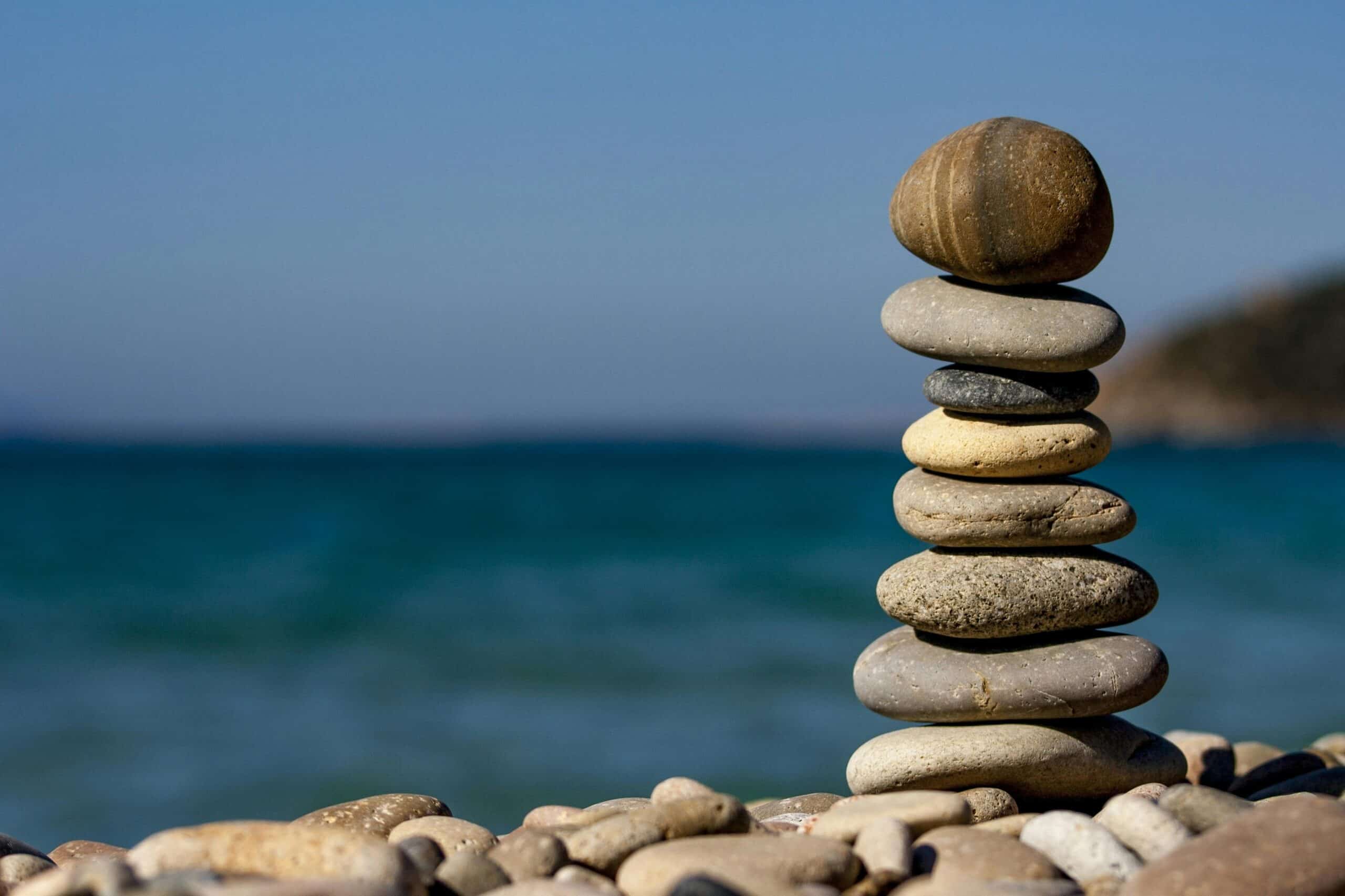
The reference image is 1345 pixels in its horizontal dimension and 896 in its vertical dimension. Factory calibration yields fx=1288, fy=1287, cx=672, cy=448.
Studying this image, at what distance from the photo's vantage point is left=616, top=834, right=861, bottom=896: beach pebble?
11.5 ft

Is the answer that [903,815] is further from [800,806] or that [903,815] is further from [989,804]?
[800,806]

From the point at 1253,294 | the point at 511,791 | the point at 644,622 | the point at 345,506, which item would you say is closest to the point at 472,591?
the point at 644,622

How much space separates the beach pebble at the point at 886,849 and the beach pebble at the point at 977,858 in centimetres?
8

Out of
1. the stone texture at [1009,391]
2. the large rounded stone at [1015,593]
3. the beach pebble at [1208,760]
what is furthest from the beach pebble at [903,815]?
the beach pebble at [1208,760]

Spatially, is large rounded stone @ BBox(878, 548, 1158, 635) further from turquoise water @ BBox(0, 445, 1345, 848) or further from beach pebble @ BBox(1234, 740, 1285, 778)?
turquoise water @ BBox(0, 445, 1345, 848)

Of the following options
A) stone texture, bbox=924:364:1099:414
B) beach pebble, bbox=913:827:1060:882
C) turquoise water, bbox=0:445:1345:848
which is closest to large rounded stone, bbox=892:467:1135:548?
stone texture, bbox=924:364:1099:414

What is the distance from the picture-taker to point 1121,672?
16.2 feet

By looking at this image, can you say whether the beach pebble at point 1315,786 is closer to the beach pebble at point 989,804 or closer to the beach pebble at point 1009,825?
the beach pebble at point 989,804

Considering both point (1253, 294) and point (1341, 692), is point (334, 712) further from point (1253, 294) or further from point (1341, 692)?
point (1253, 294)

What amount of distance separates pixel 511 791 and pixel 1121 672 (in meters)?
6.63

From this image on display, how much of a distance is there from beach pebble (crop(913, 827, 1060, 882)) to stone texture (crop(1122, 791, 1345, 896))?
0.32m

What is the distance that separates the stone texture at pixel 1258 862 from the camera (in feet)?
10.8

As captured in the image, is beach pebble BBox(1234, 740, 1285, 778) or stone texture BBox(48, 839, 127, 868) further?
beach pebble BBox(1234, 740, 1285, 778)

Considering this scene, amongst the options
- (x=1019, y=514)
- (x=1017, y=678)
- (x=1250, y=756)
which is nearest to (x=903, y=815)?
(x=1017, y=678)
